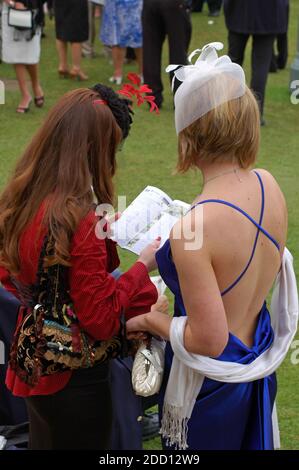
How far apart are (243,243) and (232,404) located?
501 millimetres

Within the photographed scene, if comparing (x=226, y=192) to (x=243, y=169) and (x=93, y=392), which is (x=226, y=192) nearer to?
(x=243, y=169)

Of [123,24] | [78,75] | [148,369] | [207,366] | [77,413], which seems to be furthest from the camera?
[78,75]

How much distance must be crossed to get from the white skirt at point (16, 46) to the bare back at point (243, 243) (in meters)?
5.56

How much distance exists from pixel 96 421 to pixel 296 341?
182cm

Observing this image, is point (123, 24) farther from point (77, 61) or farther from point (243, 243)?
point (243, 243)

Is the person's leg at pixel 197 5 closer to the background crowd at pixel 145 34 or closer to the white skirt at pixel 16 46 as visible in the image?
the background crowd at pixel 145 34

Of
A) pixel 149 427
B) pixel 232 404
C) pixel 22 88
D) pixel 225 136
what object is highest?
pixel 225 136

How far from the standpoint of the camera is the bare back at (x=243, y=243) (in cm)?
214

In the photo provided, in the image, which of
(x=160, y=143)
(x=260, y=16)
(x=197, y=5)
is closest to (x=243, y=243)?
(x=160, y=143)

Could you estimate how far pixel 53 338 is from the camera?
2445 mm

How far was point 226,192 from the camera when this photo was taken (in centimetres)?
219

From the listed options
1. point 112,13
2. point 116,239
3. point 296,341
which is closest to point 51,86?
point 112,13

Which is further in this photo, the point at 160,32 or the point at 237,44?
the point at 160,32
